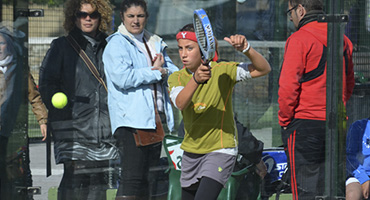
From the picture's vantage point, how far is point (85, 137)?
16.4 ft

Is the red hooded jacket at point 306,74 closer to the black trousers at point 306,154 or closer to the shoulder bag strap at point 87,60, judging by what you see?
the black trousers at point 306,154

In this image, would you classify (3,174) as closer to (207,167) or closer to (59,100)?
(59,100)

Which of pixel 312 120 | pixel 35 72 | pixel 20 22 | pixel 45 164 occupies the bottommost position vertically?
pixel 45 164

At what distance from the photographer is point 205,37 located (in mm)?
4059

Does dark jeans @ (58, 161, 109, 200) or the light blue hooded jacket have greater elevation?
the light blue hooded jacket

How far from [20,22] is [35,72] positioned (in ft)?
1.29

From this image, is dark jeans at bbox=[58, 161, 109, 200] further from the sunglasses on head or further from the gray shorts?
the sunglasses on head

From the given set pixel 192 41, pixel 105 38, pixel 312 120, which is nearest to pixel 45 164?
pixel 105 38

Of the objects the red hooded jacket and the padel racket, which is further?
the red hooded jacket

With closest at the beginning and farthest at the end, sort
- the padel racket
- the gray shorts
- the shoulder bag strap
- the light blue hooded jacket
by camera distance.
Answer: the padel racket, the gray shorts, the light blue hooded jacket, the shoulder bag strap

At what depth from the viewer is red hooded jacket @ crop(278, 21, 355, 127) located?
465cm

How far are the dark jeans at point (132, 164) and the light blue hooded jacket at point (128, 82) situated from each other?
0.30 ft

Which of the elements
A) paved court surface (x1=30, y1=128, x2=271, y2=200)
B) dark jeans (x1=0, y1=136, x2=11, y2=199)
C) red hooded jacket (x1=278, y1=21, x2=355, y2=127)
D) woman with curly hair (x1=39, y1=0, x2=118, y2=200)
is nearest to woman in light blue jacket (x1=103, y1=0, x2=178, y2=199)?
woman with curly hair (x1=39, y1=0, x2=118, y2=200)

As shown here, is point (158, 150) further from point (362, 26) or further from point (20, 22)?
point (362, 26)
